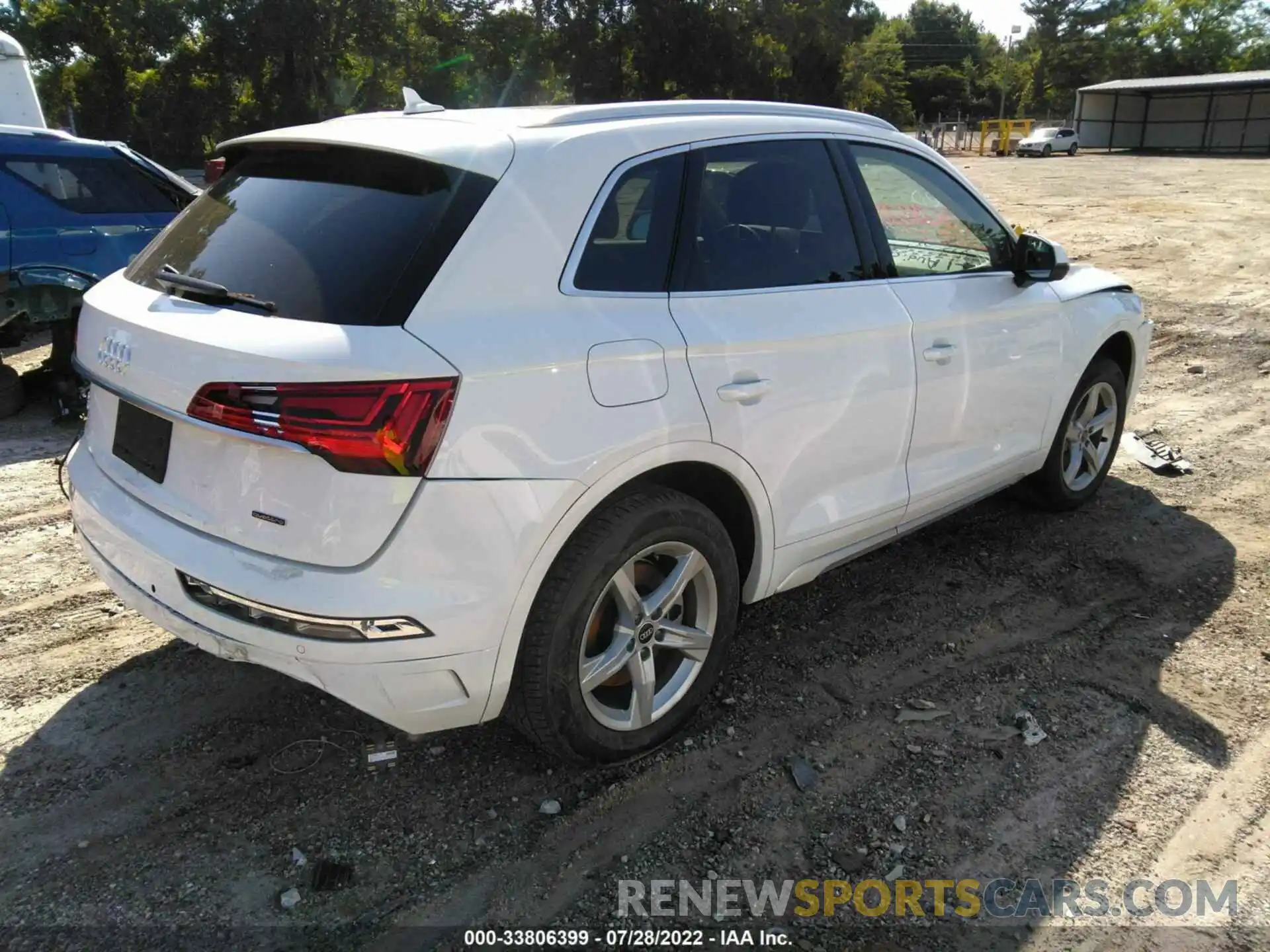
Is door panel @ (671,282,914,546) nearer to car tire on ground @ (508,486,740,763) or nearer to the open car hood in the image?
car tire on ground @ (508,486,740,763)

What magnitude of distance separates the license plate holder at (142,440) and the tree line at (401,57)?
1324 inches

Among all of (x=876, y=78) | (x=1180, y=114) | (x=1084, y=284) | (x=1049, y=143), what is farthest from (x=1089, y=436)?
(x=876, y=78)

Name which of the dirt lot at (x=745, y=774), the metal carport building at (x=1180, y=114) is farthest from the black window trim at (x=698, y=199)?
the metal carport building at (x=1180, y=114)

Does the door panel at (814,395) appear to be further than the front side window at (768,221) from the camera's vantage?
No

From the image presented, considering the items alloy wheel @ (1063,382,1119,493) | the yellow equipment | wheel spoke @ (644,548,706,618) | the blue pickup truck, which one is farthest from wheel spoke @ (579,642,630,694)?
the yellow equipment

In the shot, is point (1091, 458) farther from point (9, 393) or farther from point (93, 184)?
point (93, 184)

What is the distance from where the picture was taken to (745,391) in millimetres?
2912

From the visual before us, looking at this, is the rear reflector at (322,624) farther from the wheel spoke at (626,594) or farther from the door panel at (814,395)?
the door panel at (814,395)

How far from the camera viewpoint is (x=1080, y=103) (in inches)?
1982

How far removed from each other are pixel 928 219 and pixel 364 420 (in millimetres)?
2732

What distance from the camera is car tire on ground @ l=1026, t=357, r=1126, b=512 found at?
472cm

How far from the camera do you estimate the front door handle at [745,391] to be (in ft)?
9.38

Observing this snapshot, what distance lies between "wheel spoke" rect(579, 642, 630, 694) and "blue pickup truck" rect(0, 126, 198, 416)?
214 inches

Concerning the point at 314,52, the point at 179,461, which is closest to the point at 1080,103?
the point at 314,52
